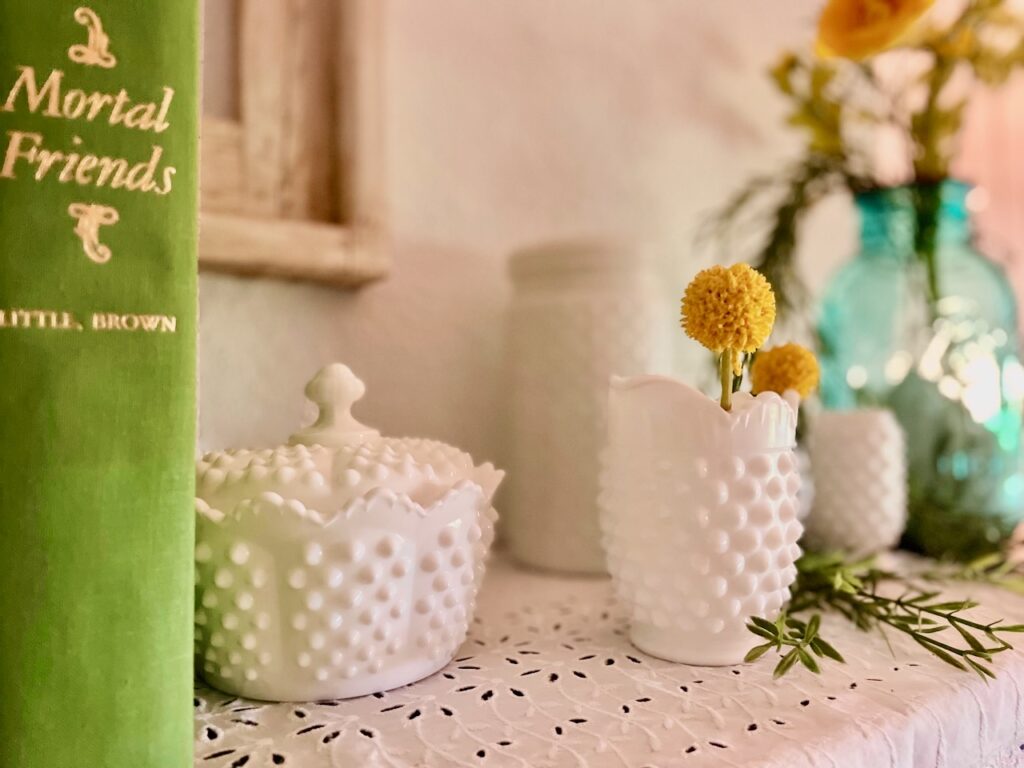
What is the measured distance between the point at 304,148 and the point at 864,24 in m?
0.43

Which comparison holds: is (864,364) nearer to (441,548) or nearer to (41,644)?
(441,548)

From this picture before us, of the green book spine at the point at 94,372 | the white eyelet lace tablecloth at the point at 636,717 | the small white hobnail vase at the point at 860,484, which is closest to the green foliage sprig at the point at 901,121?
the small white hobnail vase at the point at 860,484

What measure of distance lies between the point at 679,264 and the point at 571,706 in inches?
21.6

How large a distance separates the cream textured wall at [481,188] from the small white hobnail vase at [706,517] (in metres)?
0.26

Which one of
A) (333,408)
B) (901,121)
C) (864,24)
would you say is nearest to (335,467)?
(333,408)

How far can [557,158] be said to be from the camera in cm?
72

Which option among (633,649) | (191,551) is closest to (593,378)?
(633,649)

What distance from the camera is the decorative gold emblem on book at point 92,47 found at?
26cm

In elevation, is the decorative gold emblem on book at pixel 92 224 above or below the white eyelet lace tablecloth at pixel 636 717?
above

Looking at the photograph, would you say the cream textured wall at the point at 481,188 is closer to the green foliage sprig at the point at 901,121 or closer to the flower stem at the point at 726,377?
the green foliage sprig at the point at 901,121

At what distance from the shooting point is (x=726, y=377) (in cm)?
39

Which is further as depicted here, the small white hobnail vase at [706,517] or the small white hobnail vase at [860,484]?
the small white hobnail vase at [860,484]

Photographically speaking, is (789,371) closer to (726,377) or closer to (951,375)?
(726,377)

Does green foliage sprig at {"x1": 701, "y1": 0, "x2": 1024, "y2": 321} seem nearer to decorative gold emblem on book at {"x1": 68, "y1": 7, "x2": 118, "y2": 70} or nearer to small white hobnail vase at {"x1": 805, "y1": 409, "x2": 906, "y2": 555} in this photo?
small white hobnail vase at {"x1": 805, "y1": 409, "x2": 906, "y2": 555}
